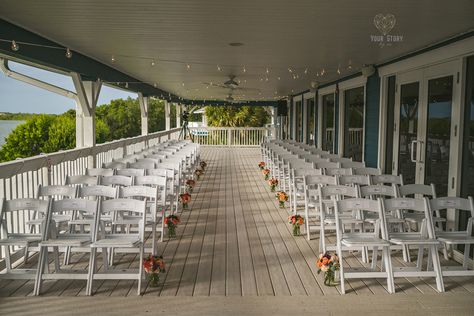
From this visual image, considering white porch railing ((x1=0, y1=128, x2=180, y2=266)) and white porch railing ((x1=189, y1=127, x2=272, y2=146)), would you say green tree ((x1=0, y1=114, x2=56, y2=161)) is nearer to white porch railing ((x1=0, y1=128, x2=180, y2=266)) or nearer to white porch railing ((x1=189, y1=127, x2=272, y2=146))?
white porch railing ((x1=189, y1=127, x2=272, y2=146))

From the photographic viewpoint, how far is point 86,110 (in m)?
9.70

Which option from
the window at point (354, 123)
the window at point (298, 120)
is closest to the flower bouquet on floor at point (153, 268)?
the window at point (354, 123)

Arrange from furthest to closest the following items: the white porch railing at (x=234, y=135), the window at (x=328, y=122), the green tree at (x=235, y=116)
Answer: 1. the green tree at (x=235, y=116)
2. the white porch railing at (x=234, y=135)
3. the window at (x=328, y=122)

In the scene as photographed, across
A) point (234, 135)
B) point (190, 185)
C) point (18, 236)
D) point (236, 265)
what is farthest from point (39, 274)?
point (234, 135)

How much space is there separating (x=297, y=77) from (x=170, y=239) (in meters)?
7.46

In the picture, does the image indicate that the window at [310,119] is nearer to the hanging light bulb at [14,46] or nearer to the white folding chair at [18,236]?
the hanging light bulb at [14,46]

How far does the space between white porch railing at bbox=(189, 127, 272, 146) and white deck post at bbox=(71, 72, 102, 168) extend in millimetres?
15936

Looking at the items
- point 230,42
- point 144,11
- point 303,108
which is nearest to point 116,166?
point 230,42

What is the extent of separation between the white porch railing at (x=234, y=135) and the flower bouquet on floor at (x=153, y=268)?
850 inches

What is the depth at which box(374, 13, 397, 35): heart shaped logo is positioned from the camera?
16.2 ft

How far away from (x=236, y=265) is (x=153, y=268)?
3.47 feet

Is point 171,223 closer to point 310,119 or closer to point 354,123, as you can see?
point 354,123

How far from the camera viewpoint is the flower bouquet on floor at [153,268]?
4247 millimetres

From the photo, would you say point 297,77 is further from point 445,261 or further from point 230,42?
point 445,261
